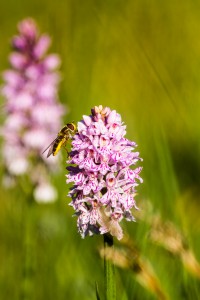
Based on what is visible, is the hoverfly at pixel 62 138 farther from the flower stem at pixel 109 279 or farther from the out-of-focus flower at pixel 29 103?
the out-of-focus flower at pixel 29 103

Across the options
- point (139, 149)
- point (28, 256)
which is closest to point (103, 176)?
point (28, 256)

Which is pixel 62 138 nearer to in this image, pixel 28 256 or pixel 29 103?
pixel 28 256

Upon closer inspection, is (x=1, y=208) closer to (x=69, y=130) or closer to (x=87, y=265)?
(x=87, y=265)

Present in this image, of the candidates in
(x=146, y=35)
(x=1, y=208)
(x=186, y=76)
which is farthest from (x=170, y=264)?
(x=146, y=35)

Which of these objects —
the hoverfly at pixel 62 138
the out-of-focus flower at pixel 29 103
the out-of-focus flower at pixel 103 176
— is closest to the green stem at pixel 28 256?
the out-of-focus flower at pixel 29 103

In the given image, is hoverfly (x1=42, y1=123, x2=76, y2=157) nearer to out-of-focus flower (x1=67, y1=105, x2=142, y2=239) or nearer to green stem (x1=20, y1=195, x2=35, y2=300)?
out-of-focus flower (x1=67, y1=105, x2=142, y2=239)
